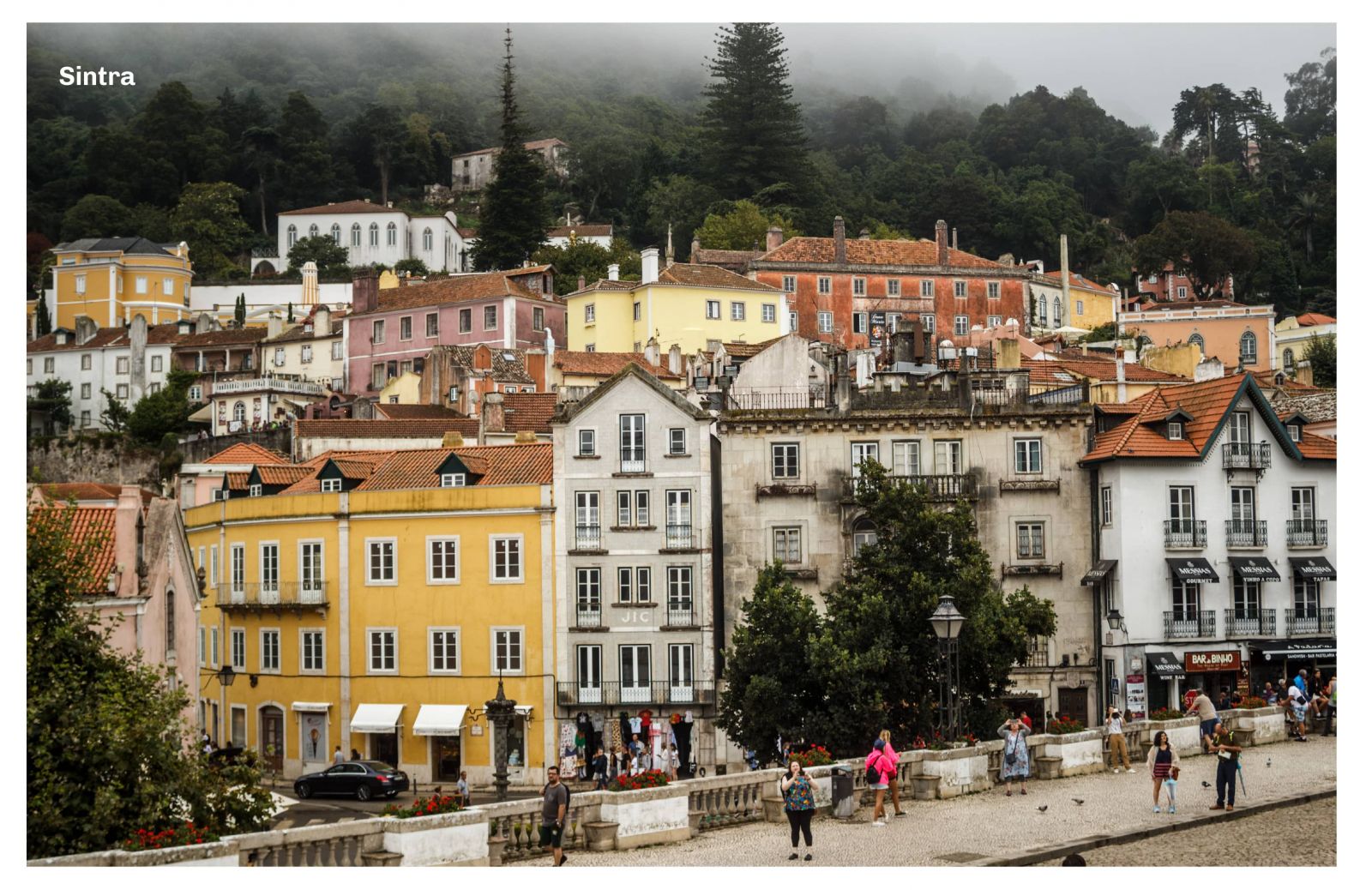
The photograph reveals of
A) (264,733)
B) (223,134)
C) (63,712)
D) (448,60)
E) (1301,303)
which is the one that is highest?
(448,60)

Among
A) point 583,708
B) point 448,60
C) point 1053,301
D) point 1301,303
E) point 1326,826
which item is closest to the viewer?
point 1326,826

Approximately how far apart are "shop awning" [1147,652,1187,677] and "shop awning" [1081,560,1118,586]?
2.12 meters

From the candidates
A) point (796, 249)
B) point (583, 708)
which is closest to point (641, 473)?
point (583, 708)

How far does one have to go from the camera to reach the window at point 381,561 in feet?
154

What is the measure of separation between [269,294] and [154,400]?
2735 centimetres

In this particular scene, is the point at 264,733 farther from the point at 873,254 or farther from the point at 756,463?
the point at 873,254

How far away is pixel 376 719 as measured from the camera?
45719 millimetres

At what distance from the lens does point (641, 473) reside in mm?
47125

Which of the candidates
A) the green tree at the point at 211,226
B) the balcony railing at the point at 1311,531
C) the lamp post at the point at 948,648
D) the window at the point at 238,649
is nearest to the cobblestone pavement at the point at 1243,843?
the lamp post at the point at 948,648

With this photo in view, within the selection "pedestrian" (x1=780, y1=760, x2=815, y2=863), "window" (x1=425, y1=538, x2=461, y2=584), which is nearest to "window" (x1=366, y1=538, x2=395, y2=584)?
"window" (x1=425, y1=538, x2=461, y2=584)

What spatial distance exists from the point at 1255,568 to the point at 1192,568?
172cm

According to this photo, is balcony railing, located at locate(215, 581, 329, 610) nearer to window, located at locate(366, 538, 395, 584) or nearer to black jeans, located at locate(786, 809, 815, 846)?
window, located at locate(366, 538, 395, 584)

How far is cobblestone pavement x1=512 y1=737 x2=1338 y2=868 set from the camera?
2419cm

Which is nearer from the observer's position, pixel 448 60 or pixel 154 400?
pixel 154 400
